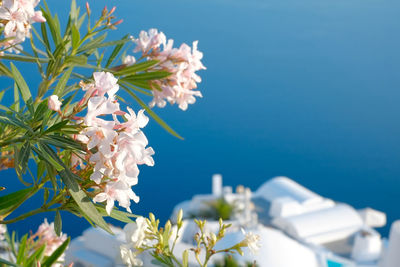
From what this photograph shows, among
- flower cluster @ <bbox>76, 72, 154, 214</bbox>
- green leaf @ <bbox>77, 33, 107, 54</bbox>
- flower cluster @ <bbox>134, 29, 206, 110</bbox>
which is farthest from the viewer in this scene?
flower cluster @ <bbox>134, 29, 206, 110</bbox>

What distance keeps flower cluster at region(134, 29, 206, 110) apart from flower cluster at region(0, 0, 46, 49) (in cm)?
32

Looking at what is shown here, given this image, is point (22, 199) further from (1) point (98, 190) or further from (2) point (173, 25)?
(2) point (173, 25)

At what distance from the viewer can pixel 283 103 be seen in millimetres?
28188

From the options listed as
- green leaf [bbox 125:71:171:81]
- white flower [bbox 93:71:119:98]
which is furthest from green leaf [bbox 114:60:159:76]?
white flower [bbox 93:71:119:98]

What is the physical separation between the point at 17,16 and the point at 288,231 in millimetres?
8586

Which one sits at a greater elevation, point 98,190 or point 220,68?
point 220,68

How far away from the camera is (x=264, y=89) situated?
96.0 ft

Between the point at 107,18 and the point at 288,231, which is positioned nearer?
the point at 107,18

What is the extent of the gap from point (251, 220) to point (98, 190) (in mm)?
8162

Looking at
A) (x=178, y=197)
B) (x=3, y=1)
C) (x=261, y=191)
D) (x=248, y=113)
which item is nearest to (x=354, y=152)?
(x=248, y=113)

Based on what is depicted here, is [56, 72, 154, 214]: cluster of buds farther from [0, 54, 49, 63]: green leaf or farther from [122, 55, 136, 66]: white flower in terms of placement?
[122, 55, 136, 66]: white flower

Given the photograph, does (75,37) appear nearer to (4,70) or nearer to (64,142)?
(4,70)

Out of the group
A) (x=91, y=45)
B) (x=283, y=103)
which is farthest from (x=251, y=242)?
(x=283, y=103)

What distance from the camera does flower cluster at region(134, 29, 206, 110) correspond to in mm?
1283
